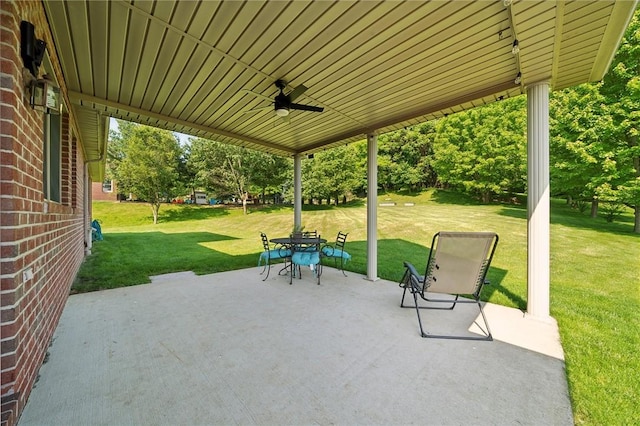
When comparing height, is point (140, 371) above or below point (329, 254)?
below

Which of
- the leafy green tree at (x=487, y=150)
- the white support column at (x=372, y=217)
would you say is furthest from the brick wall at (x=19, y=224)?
the leafy green tree at (x=487, y=150)

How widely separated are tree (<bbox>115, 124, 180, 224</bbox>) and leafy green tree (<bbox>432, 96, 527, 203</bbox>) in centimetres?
2154

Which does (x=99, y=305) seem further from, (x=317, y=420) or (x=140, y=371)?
(x=317, y=420)

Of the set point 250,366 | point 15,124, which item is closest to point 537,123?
point 250,366

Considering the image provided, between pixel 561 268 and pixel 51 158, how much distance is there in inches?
383

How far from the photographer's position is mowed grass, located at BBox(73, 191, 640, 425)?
2223 millimetres

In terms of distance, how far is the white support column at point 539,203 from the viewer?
10.7 feet

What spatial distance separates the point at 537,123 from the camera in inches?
130

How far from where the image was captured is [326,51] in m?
2.75

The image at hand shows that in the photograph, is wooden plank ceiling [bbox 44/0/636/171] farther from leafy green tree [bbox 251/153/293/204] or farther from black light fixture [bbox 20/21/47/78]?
leafy green tree [bbox 251/153/293/204]

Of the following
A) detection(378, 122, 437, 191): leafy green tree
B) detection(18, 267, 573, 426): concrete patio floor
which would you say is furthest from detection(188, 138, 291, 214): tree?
detection(18, 267, 573, 426): concrete patio floor

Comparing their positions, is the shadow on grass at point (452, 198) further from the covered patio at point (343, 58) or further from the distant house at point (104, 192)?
the distant house at point (104, 192)

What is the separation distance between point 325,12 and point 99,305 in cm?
465

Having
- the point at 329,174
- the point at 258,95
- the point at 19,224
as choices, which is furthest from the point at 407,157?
the point at 19,224
